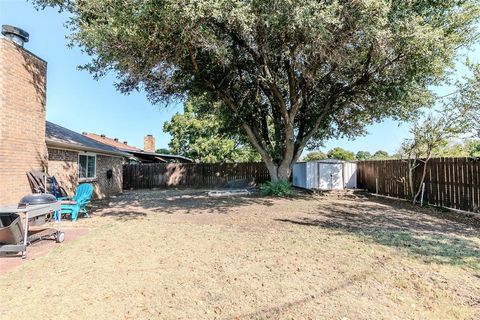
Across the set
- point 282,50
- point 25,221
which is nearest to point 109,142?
point 282,50

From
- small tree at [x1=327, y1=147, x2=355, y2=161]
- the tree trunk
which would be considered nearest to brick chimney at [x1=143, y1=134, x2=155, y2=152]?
the tree trunk

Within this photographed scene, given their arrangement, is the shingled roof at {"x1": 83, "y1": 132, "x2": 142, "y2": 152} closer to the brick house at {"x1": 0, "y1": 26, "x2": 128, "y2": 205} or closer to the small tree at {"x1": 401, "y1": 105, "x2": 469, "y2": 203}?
the brick house at {"x1": 0, "y1": 26, "x2": 128, "y2": 205}

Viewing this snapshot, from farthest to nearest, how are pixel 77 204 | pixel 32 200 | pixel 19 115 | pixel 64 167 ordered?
pixel 64 167, pixel 77 204, pixel 19 115, pixel 32 200

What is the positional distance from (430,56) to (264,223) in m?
7.03

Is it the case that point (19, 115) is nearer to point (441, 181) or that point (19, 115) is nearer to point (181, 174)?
point (441, 181)

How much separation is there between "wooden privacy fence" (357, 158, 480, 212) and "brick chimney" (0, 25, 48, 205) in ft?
39.3

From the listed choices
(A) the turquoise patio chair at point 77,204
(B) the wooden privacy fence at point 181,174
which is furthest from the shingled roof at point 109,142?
(A) the turquoise patio chair at point 77,204

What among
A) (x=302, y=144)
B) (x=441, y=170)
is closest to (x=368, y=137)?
(x=302, y=144)

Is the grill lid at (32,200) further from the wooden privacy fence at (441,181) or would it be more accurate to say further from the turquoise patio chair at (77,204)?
the wooden privacy fence at (441,181)

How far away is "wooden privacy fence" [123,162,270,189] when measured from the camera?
20.3 metres

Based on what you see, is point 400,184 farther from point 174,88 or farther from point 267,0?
point 174,88

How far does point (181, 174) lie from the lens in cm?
2103

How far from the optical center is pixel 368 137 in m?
16.2

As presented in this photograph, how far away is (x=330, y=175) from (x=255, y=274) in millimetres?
11882
